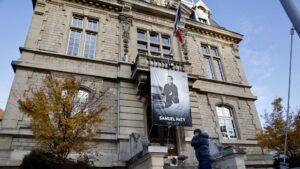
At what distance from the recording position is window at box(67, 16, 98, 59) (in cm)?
1269

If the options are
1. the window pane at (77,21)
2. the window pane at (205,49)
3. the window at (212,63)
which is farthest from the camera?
the window pane at (205,49)

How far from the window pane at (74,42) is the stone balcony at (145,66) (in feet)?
11.8

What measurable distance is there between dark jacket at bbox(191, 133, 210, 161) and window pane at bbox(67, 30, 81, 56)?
29.9ft

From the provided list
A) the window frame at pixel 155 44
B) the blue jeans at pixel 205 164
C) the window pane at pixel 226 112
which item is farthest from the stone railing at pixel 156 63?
the blue jeans at pixel 205 164

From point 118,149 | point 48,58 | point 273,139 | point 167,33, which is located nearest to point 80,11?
point 48,58

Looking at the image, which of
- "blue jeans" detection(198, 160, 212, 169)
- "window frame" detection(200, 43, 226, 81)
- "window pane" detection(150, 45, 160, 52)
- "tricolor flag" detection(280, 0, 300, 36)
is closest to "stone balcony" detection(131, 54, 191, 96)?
"window pane" detection(150, 45, 160, 52)

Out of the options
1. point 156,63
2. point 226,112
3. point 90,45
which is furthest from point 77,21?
point 226,112

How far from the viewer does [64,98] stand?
7637mm

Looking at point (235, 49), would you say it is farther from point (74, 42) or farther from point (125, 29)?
point (74, 42)

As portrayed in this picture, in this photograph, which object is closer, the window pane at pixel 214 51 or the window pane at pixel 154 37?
the window pane at pixel 154 37

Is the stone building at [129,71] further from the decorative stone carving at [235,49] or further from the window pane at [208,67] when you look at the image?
the decorative stone carving at [235,49]

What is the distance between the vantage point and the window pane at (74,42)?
493 inches

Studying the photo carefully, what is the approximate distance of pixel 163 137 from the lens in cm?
1182

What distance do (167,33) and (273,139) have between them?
389 inches
